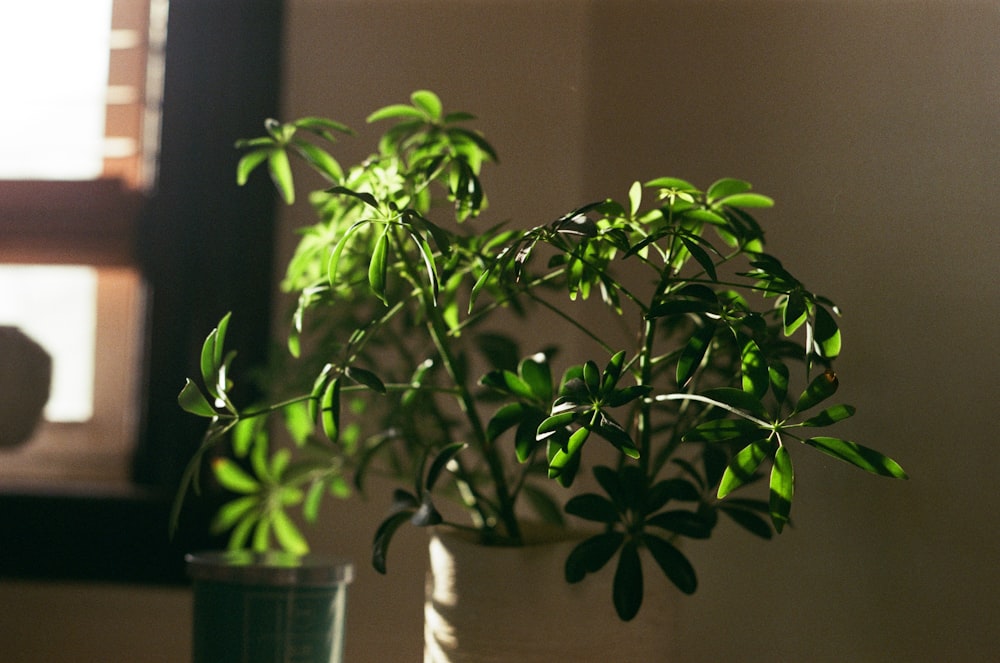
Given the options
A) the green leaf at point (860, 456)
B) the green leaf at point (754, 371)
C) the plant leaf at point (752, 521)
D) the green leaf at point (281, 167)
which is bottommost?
the plant leaf at point (752, 521)

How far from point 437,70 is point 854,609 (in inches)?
32.3

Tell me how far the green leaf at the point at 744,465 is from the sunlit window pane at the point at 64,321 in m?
1.15

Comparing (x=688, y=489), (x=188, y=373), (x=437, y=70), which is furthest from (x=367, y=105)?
(x=688, y=489)

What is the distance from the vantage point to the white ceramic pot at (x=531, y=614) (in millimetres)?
799

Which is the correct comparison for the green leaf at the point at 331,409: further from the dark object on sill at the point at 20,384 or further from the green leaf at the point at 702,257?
the dark object on sill at the point at 20,384

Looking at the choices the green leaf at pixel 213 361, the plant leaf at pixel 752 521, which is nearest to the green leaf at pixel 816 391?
the plant leaf at pixel 752 521

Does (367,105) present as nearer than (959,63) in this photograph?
No

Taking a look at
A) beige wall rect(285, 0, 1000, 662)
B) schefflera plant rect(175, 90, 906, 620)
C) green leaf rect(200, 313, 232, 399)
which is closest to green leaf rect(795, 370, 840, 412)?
schefflera plant rect(175, 90, 906, 620)

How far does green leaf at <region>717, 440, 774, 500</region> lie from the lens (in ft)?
2.20

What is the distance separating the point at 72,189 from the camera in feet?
4.68

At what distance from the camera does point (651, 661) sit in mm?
840

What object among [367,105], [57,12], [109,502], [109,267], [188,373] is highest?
[57,12]

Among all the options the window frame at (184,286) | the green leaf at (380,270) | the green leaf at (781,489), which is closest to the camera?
the green leaf at (781,489)

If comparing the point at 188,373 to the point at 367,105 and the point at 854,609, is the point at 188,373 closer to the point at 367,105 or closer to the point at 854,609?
the point at 367,105
